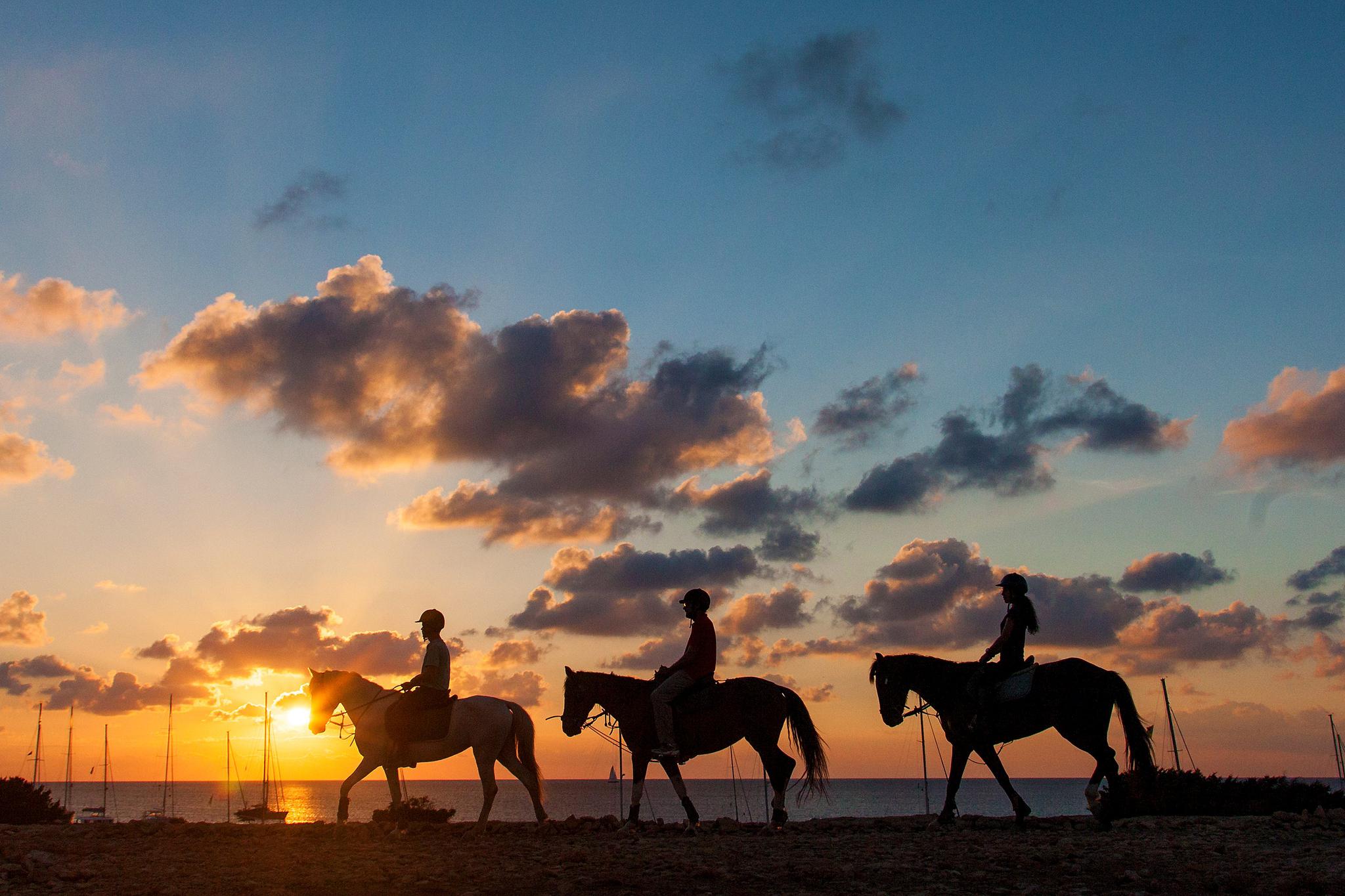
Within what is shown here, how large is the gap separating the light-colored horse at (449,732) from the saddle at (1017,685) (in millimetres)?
6149

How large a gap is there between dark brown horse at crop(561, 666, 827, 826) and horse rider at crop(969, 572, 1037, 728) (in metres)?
2.20

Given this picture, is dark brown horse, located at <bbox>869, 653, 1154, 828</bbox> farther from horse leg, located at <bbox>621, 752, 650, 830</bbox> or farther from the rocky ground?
horse leg, located at <bbox>621, 752, 650, 830</bbox>

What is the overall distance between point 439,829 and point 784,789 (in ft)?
14.2

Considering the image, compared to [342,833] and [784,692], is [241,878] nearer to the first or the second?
[342,833]

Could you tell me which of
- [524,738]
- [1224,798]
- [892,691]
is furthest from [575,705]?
[1224,798]

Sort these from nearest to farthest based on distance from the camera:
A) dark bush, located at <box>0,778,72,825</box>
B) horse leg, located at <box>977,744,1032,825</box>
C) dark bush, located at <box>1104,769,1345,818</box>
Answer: horse leg, located at <box>977,744,1032,825</box>, dark bush, located at <box>1104,769,1345,818</box>, dark bush, located at <box>0,778,72,825</box>

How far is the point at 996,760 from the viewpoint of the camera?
13.5 m

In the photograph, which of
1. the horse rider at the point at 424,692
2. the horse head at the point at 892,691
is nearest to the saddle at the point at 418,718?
the horse rider at the point at 424,692

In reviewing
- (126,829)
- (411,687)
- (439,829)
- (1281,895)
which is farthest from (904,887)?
(126,829)

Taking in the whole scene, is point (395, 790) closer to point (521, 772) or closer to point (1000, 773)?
point (521, 772)

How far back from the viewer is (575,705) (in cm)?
1479

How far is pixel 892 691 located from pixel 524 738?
498cm

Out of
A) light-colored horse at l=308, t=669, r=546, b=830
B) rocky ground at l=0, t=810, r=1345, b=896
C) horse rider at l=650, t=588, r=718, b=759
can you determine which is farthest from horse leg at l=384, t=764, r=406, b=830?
horse rider at l=650, t=588, r=718, b=759

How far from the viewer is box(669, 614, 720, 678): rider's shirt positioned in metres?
14.1
